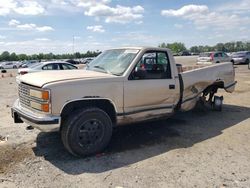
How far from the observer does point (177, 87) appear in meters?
6.25

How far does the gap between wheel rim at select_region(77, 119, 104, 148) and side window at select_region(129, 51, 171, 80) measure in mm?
1201

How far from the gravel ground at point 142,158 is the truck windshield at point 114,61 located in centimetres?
145

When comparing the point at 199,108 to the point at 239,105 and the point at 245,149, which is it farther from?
the point at 245,149

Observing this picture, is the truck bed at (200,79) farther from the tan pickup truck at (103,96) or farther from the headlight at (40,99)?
the headlight at (40,99)

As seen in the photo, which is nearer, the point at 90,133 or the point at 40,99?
the point at 40,99

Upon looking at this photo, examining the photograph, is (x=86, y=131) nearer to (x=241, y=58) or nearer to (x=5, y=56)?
(x=241, y=58)

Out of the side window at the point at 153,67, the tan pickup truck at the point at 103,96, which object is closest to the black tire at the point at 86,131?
the tan pickup truck at the point at 103,96

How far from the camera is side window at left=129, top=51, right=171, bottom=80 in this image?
5.64 meters

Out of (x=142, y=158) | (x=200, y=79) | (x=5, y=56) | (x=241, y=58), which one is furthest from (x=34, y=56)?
(x=142, y=158)

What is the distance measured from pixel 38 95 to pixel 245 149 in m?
3.85

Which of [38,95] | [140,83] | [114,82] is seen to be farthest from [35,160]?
[140,83]

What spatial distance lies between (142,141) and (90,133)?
128cm

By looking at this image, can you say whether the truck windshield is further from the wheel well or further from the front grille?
the front grille

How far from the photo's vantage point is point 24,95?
5.30m
